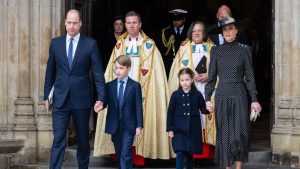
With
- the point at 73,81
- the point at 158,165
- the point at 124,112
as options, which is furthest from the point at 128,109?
Result: the point at 158,165

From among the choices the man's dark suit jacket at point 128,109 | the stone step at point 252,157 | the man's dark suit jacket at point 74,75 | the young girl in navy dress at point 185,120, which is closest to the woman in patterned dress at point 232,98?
the young girl in navy dress at point 185,120

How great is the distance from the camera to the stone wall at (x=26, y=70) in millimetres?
11789

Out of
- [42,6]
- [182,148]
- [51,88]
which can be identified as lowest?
[182,148]

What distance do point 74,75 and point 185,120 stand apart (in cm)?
145

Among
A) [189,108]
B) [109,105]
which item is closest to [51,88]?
[109,105]

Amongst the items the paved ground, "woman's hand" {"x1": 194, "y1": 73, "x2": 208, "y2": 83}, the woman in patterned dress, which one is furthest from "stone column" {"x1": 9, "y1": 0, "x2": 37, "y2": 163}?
the woman in patterned dress

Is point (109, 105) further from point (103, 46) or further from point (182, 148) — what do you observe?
point (103, 46)

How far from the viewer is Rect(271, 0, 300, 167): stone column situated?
37.6ft

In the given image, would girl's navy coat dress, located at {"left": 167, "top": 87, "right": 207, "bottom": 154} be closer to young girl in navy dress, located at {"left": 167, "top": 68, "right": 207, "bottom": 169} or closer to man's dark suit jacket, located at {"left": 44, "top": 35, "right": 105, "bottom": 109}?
young girl in navy dress, located at {"left": 167, "top": 68, "right": 207, "bottom": 169}

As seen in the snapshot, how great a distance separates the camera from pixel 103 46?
13.2 m

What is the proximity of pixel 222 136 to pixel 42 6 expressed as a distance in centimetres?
355

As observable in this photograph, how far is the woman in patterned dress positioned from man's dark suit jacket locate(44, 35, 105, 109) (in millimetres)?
1328

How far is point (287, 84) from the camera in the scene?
37.9 ft

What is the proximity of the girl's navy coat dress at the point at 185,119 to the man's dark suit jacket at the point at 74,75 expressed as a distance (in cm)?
98
